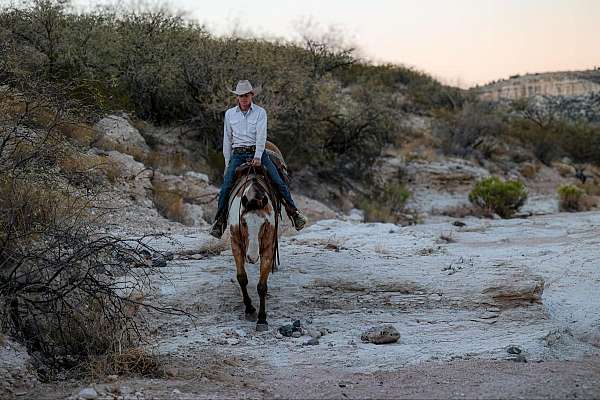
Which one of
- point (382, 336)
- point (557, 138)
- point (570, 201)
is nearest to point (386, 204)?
point (570, 201)

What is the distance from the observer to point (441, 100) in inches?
1604

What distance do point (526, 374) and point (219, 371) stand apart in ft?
9.34

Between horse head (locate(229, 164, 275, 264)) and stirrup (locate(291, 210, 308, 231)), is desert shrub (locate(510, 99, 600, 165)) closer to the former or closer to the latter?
stirrup (locate(291, 210, 308, 231))

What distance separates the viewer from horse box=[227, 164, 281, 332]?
8234 millimetres

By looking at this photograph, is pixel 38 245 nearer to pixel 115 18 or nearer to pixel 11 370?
pixel 11 370

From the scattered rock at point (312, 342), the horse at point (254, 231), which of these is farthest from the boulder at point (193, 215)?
the scattered rock at point (312, 342)

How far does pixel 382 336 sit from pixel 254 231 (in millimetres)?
1930

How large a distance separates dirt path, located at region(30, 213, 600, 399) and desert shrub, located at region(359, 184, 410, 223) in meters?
6.43

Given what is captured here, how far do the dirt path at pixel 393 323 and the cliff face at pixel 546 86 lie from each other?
45924 millimetres

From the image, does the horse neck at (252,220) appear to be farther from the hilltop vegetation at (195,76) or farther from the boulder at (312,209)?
the hilltop vegetation at (195,76)

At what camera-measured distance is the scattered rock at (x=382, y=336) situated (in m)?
7.67

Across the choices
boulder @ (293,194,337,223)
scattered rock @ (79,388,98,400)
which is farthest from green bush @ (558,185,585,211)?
scattered rock @ (79,388,98,400)

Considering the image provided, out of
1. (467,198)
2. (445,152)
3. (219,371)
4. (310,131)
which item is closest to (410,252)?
(219,371)

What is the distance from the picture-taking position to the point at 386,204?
21234mm
